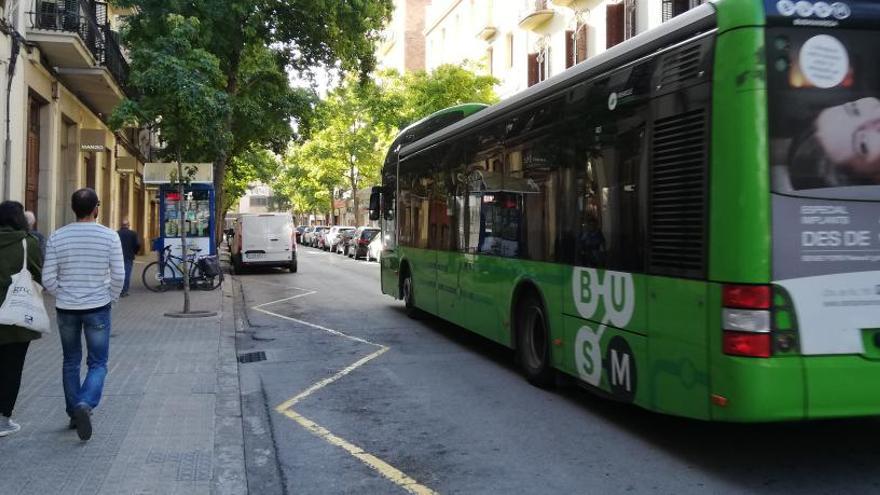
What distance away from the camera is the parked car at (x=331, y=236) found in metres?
43.9

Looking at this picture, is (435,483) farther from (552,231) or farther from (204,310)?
(204,310)

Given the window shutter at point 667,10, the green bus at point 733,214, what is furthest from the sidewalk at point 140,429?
the window shutter at point 667,10

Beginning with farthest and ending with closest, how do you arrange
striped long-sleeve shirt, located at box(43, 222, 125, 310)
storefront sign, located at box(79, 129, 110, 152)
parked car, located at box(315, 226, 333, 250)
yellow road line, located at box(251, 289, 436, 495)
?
parked car, located at box(315, 226, 333, 250), storefront sign, located at box(79, 129, 110, 152), striped long-sleeve shirt, located at box(43, 222, 125, 310), yellow road line, located at box(251, 289, 436, 495)

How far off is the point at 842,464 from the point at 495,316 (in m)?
3.98

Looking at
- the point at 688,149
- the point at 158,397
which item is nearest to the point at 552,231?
the point at 688,149

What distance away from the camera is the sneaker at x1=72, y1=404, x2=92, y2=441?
5.26m

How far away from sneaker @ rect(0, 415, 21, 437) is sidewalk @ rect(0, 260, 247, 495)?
0.16ft

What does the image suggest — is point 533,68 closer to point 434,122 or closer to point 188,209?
point 188,209

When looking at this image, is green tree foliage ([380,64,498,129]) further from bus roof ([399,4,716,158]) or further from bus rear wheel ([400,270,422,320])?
bus roof ([399,4,716,158])

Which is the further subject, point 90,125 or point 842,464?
point 90,125

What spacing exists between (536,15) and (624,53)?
79.3 ft

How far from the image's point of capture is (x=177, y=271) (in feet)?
58.3

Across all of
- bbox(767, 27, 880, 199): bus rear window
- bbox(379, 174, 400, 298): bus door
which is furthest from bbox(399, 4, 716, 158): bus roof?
bbox(379, 174, 400, 298): bus door

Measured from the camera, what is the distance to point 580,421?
6363mm
